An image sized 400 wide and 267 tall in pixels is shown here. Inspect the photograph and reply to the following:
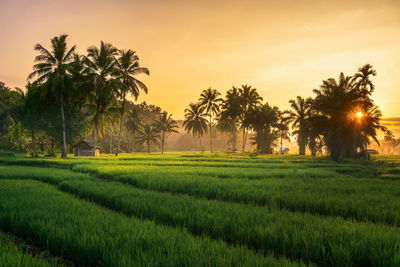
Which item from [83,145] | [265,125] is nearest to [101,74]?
[83,145]

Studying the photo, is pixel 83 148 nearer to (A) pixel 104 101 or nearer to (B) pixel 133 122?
(A) pixel 104 101

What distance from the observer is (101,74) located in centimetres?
2858

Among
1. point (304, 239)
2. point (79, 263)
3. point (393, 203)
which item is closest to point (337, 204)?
point (393, 203)

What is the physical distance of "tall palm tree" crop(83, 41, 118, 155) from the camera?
2778 cm

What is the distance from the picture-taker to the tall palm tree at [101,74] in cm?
2778

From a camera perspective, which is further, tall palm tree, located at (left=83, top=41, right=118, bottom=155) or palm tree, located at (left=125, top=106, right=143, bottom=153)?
palm tree, located at (left=125, top=106, right=143, bottom=153)

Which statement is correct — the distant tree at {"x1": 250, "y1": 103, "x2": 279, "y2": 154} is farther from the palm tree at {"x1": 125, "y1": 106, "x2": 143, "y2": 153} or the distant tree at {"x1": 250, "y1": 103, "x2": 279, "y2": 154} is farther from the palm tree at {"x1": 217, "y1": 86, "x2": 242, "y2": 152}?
the palm tree at {"x1": 125, "y1": 106, "x2": 143, "y2": 153}

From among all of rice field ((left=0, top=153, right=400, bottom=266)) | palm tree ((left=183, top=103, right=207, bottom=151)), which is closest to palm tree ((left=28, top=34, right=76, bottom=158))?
rice field ((left=0, top=153, right=400, bottom=266))

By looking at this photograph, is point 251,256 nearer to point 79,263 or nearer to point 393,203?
point 79,263

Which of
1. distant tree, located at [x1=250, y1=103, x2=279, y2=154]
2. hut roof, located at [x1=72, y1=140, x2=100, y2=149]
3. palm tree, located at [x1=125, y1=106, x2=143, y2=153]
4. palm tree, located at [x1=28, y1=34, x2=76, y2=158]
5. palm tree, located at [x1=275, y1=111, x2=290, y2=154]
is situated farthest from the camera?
palm tree, located at [x1=125, y1=106, x2=143, y2=153]

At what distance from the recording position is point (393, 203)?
4.83m

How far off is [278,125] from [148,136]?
32.9 m

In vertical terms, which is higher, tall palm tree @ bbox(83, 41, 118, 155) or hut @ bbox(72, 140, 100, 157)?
tall palm tree @ bbox(83, 41, 118, 155)

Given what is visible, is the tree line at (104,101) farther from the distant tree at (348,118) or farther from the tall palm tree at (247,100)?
the tall palm tree at (247,100)
